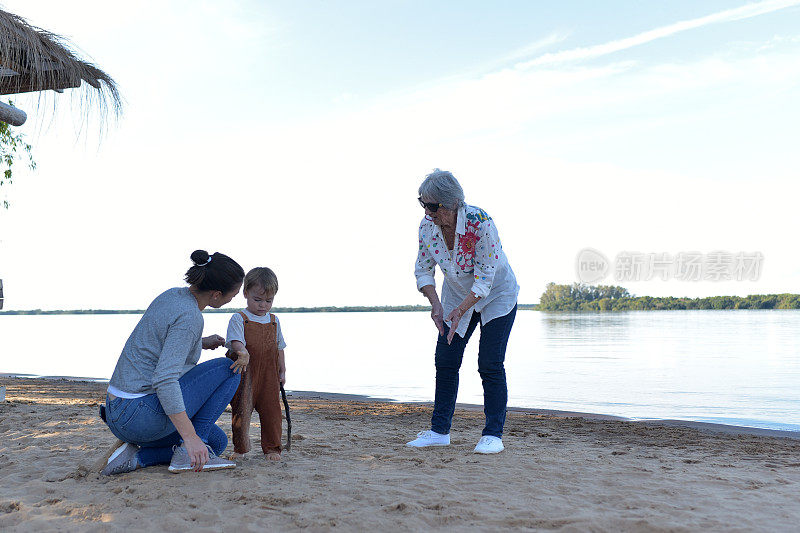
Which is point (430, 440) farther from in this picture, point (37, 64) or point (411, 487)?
point (37, 64)

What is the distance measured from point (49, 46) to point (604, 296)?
8413 cm

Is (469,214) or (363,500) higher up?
(469,214)

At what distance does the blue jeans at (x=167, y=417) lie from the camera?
2.85 m

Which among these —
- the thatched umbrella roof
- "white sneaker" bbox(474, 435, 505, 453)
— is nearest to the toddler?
"white sneaker" bbox(474, 435, 505, 453)

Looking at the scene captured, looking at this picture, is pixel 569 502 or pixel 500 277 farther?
pixel 500 277

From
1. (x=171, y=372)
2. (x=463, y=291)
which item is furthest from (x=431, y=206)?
(x=171, y=372)

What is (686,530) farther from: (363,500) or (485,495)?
(363,500)

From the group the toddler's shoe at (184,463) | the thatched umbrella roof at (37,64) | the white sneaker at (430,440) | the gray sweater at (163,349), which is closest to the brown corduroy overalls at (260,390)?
the toddler's shoe at (184,463)

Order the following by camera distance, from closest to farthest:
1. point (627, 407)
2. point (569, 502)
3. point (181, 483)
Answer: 1. point (569, 502)
2. point (181, 483)
3. point (627, 407)

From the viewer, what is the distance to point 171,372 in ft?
9.06

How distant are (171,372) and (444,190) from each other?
187 cm

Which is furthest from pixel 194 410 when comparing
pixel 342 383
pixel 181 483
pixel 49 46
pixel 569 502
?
pixel 342 383

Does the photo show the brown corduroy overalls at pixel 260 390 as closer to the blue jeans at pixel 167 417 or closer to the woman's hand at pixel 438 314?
the blue jeans at pixel 167 417

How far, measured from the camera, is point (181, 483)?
2.86 metres
